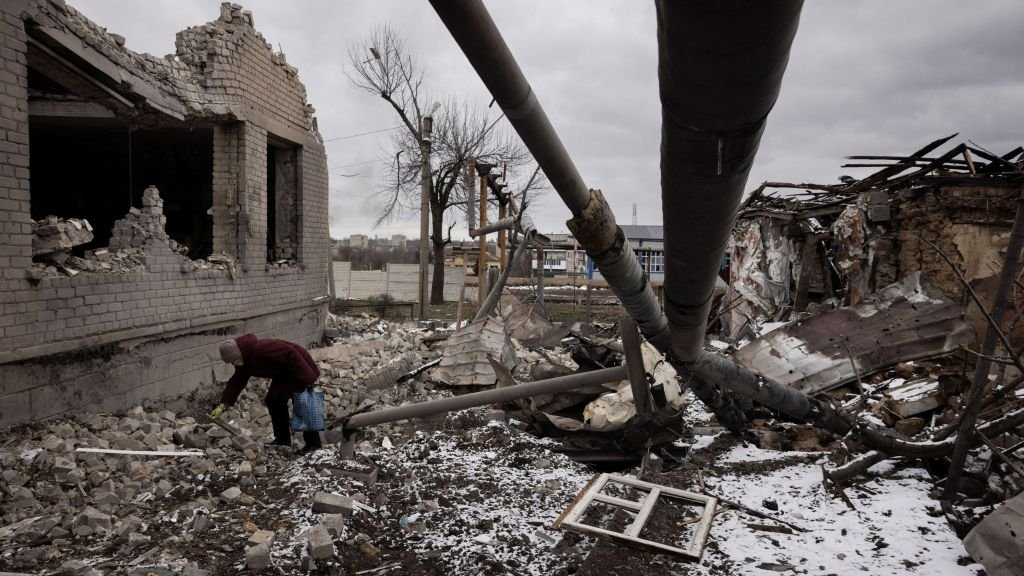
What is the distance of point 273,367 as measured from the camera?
5.43 metres

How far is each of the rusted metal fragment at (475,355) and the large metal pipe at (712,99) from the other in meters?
6.48

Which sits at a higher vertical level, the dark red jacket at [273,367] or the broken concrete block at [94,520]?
the dark red jacket at [273,367]

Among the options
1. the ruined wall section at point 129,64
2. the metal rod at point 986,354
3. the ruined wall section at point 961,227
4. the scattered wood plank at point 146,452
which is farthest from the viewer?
the ruined wall section at point 961,227

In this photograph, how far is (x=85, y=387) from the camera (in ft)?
17.1

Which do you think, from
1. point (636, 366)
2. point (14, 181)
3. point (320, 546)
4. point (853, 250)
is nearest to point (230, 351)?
point (14, 181)

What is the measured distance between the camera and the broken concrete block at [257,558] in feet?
10.4

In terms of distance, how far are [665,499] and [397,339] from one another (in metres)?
7.21

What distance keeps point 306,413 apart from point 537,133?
477cm

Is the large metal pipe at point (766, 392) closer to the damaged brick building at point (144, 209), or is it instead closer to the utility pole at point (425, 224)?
the damaged brick building at point (144, 209)

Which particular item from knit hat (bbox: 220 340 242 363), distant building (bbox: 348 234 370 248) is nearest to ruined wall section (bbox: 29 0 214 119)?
knit hat (bbox: 220 340 242 363)

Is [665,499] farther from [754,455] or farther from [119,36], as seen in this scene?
[119,36]

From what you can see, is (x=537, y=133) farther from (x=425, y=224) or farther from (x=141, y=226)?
(x=425, y=224)

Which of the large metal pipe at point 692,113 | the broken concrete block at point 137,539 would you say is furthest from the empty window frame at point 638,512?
→ the broken concrete block at point 137,539

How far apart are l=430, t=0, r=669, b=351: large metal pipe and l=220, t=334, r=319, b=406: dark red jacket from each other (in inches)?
157
